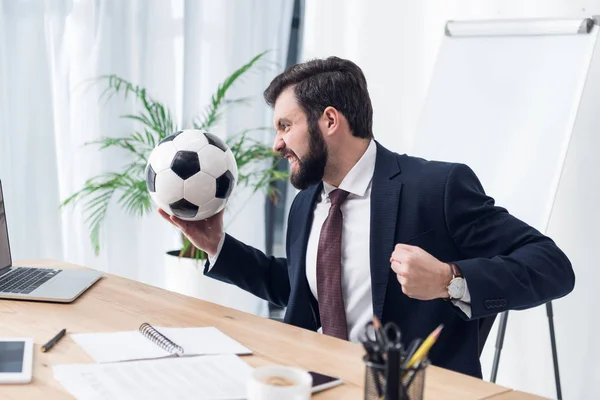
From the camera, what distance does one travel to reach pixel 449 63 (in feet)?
9.04

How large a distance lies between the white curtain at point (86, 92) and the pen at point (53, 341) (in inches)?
70.1

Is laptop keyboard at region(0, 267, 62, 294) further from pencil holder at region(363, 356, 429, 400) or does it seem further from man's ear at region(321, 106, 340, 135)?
pencil holder at region(363, 356, 429, 400)

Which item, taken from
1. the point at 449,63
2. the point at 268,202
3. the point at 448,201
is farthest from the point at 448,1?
the point at 448,201

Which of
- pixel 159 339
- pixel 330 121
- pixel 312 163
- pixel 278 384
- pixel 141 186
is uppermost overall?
pixel 330 121

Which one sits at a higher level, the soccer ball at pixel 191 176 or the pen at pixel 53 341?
the soccer ball at pixel 191 176

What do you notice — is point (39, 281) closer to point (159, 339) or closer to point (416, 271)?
point (159, 339)

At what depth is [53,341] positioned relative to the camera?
1.24 metres

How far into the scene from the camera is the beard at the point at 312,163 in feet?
5.92

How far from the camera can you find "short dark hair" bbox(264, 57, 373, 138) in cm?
184

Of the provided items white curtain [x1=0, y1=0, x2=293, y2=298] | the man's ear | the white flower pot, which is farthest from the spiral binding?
white curtain [x1=0, y1=0, x2=293, y2=298]

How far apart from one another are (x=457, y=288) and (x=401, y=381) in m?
0.63

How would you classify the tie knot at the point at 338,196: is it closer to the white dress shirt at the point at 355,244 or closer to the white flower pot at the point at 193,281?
the white dress shirt at the point at 355,244

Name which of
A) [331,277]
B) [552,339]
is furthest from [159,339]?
[552,339]

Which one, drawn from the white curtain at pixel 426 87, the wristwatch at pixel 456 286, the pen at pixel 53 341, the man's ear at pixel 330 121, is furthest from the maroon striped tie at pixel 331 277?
the white curtain at pixel 426 87
